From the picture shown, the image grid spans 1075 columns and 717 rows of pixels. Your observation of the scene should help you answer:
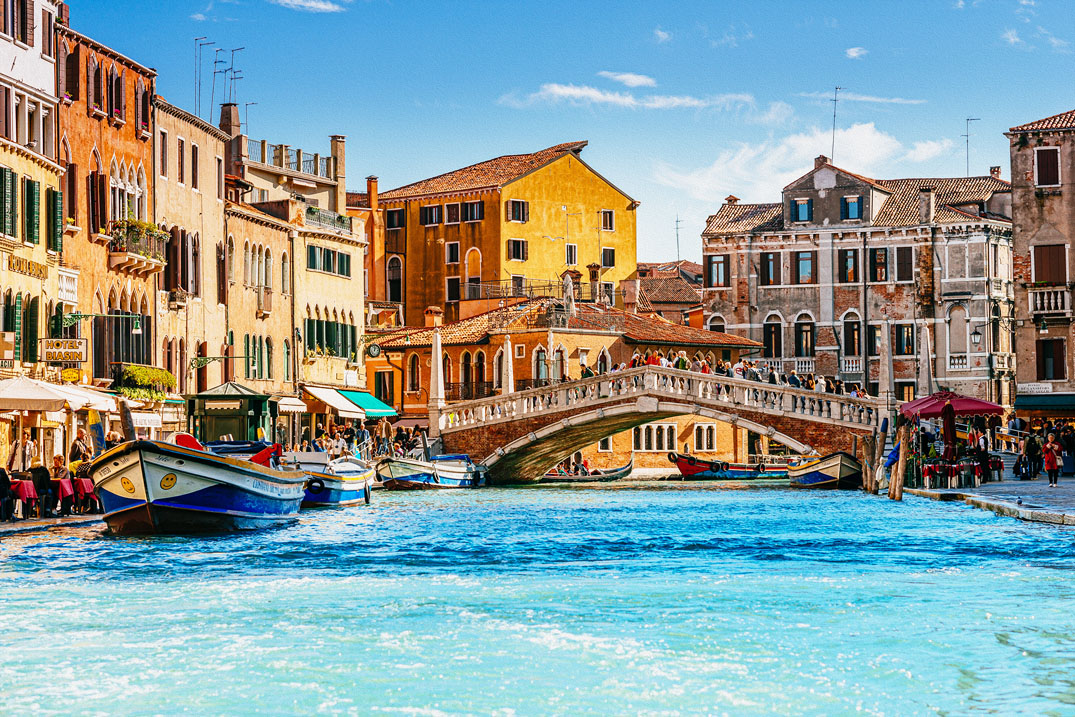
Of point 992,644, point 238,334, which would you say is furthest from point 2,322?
point 992,644

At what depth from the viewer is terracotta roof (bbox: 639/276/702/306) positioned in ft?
204

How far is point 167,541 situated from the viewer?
71.9ft

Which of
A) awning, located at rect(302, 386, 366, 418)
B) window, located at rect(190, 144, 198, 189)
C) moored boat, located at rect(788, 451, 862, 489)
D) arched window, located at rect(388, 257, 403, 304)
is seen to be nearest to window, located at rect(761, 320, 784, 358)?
arched window, located at rect(388, 257, 403, 304)

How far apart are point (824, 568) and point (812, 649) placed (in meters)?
5.81

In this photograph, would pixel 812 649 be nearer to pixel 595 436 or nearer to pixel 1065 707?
pixel 1065 707

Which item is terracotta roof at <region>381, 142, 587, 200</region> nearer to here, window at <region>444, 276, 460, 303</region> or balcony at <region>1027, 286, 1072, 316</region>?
window at <region>444, 276, 460, 303</region>

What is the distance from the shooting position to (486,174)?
2263 inches

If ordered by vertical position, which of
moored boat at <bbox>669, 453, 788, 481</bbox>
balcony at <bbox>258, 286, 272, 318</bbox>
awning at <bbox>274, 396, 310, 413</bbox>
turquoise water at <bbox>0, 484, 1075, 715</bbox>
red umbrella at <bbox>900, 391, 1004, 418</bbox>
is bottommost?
turquoise water at <bbox>0, 484, 1075, 715</bbox>

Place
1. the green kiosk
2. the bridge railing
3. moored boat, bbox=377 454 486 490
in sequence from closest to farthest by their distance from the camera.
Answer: the green kiosk, the bridge railing, moored boat, bbox=377 454 486 490

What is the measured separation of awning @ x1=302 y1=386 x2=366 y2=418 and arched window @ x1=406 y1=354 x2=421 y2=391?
689 cm

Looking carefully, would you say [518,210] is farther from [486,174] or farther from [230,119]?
[230,119]

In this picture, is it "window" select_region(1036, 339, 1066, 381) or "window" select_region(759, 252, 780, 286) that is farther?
"window" select_region(759, 252, 780, 286)

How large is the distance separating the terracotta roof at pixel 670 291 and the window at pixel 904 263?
11360 mm

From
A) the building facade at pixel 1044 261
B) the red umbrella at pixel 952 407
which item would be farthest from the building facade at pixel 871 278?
the red umbrella at pixel 952 407
